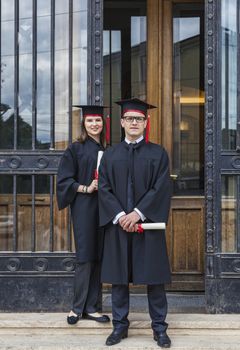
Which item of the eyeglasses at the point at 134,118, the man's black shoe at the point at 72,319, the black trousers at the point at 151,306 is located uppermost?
the eyeglasses at the point at 134,118

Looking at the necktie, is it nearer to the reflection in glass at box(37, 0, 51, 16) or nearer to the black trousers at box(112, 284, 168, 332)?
the black trousers at box(112, 284, 168, 332)

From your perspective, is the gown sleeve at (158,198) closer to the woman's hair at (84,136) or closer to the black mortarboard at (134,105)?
the black mortarboard at (134,105)

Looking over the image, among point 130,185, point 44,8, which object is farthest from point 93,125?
point 44,8

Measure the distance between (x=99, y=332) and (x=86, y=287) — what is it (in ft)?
1.37

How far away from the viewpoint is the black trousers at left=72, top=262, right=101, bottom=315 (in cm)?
573

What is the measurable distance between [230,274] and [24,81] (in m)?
2.65

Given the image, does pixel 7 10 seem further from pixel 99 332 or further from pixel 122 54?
pixel 99 332

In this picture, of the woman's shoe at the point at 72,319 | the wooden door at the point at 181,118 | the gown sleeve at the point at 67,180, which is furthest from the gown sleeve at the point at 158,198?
the wooden door at the point at 181,118

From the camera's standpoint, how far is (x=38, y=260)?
6.14 meters

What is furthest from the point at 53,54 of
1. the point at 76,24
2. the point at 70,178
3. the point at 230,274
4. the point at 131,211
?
the point at 230,274

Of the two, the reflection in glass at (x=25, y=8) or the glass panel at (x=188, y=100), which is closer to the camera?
the reflection in glass at (x=25, y=8)

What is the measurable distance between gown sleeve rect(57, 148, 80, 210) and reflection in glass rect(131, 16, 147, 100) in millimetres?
1817

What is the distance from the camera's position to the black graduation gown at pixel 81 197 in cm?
563

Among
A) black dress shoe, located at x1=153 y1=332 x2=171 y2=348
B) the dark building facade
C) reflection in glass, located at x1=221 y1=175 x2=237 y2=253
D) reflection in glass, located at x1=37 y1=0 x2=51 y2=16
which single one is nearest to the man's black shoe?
the dark building facade
